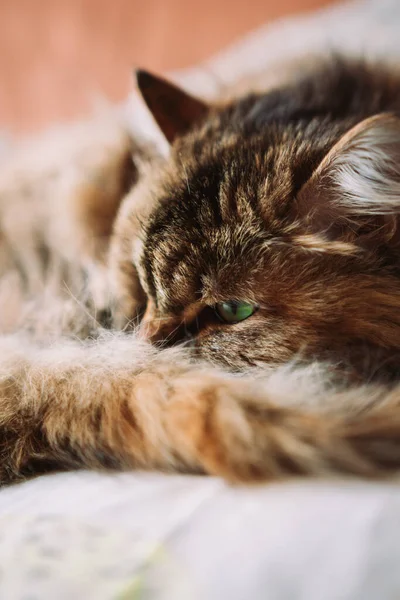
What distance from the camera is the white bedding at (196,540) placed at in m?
0.38

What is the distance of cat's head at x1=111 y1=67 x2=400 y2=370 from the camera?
634mm

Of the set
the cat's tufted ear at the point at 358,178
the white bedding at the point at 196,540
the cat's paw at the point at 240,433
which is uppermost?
the cat's tufted ear at the point at 358,178

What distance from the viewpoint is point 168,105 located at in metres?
0.95

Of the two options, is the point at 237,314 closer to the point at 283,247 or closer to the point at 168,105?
the point at 283,247

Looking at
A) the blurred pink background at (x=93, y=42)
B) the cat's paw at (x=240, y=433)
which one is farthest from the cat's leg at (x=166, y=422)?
the blurred pink background at (x=93, y=42)

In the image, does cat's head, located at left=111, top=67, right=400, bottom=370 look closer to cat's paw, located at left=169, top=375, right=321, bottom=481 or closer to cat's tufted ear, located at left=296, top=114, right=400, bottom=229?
cat's tufted ear, located at left=296, top=114, right=400, bottom=229

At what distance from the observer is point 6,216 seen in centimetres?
118

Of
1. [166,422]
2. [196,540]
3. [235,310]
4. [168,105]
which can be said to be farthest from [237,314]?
[168,105]

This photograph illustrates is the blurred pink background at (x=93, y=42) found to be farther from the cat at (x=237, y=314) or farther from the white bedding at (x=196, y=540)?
the white bedding at (x=196, y=540)

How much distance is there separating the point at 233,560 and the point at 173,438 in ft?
0.49

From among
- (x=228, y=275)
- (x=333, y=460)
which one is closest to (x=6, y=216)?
(x=228, y=275)

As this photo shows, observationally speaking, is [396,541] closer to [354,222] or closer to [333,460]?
[333,460]

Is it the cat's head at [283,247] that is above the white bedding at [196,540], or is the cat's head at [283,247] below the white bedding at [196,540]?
above

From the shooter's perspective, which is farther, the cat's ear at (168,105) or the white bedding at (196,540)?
the cat's ear at (168,105)
